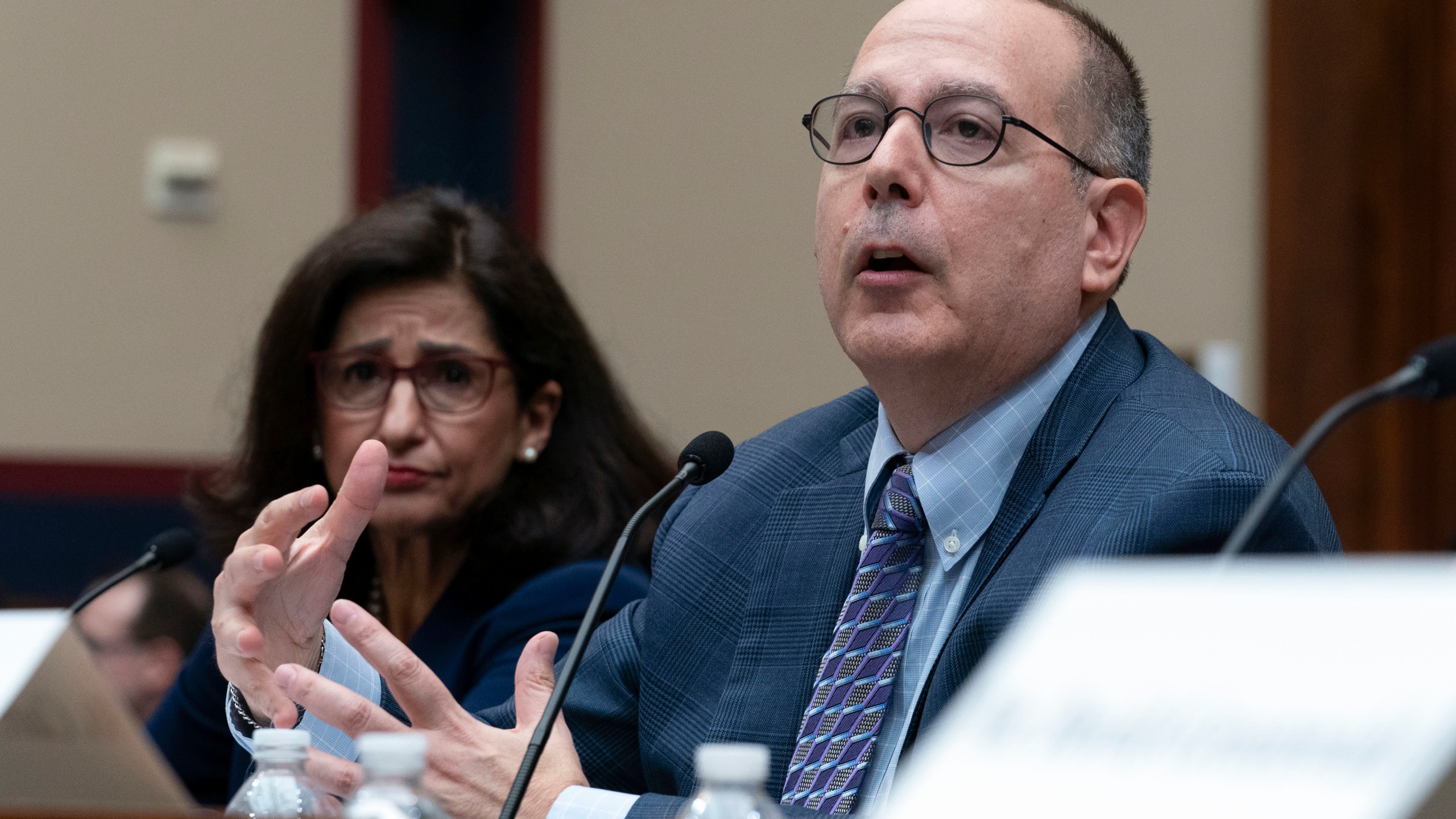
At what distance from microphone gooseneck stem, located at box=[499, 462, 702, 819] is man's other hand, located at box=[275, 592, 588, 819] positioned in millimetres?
32

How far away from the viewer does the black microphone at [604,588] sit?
1152 millimetres

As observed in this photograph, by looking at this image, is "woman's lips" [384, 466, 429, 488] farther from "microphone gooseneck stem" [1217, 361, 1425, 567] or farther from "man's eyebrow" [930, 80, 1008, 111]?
"microphone gooseneck stem" [1217, 361, 1425, 567]

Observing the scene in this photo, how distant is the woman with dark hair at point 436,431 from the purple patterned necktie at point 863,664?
2.08 feet

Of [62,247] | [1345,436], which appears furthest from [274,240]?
[1345,436]

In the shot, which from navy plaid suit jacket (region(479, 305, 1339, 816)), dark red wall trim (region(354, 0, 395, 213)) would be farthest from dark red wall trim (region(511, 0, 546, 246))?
navy plaid suit jacket (region(479, 305, 1339, 816))

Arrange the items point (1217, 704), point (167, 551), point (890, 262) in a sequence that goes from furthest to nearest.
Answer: point (167, 551) < point (890, 262) < point (1217, 704)

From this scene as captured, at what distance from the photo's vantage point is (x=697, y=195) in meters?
4.09

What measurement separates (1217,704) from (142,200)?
3735 millimetres

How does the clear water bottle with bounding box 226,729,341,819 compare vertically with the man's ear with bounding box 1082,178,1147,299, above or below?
below

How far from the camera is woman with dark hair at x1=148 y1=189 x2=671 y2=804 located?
2186mm

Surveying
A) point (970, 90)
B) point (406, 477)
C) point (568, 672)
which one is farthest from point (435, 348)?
point (568, 672)

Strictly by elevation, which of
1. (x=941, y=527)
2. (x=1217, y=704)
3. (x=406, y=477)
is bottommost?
(x=406, y=477)

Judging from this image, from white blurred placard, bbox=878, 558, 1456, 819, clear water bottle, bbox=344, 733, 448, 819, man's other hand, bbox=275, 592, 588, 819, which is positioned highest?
white blurred placard, bbox=878, 558, 1456, 819

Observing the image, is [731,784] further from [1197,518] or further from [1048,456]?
[1048,456]
